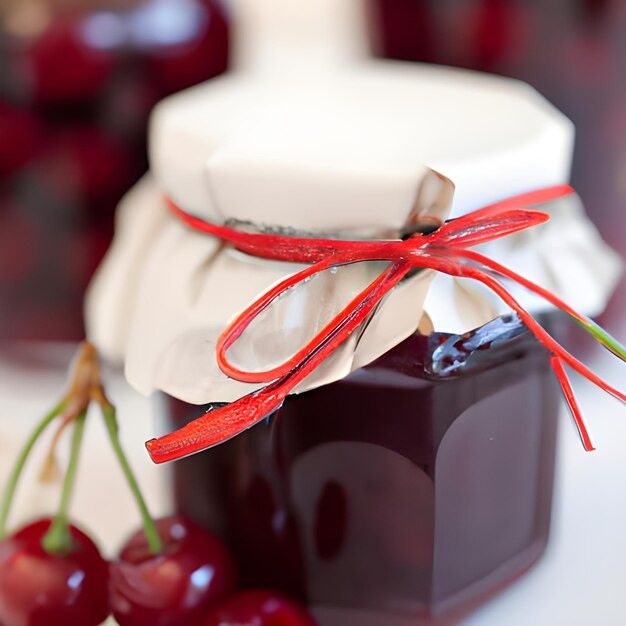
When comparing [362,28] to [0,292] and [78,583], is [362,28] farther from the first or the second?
[78,583]

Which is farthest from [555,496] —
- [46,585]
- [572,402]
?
[46,585]

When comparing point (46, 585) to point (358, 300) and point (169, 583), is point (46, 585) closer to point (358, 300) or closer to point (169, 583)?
point (169, 583)

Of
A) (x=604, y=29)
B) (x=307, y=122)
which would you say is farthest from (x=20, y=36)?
(x=604, y=29)

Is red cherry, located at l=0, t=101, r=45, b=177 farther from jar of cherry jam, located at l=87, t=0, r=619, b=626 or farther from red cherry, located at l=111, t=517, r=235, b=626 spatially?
red cherry, located at l=111, t=517, r=235, b=626

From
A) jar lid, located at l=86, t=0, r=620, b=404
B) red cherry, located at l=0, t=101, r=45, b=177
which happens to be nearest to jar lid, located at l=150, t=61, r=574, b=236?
jar lid, located at l=86, t=0, r=620, b=404

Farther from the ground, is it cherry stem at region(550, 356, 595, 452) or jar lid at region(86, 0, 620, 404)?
jar lid at region(86, 0, 620, 404)

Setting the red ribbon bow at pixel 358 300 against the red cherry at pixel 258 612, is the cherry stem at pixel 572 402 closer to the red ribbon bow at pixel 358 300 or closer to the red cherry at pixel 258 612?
the red ribbon bow at pixel 358 300
